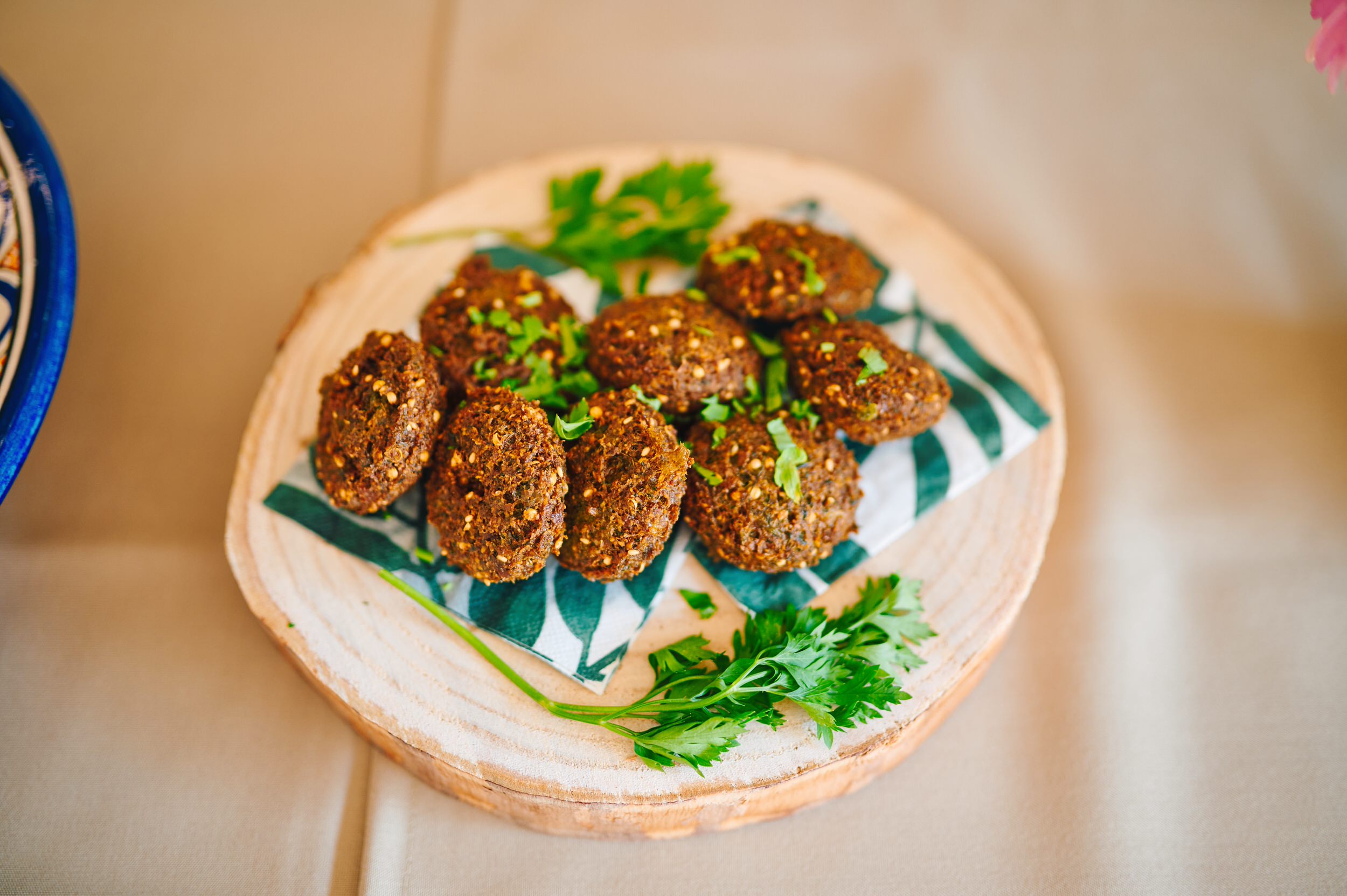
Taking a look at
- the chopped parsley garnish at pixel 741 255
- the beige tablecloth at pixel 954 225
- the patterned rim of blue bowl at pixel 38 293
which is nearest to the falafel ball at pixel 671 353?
the chopped parsley garnish at pixel 741 255

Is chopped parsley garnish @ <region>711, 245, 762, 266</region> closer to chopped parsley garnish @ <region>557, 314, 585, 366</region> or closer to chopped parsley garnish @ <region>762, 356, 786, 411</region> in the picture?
chopped parsley garnish @ <region>762, 356, 786, 411</region>

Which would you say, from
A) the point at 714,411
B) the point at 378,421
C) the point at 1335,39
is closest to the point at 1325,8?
the point at 1335,39

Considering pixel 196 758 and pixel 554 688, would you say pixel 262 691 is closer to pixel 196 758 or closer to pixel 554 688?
pixel 196 758

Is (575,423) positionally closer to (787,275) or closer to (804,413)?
(804,413)

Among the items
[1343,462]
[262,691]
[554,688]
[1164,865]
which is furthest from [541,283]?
[1343,462]

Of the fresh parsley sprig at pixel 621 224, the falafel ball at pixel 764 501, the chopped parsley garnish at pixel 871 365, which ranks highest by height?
the fresh parsley sprig at pixel 621 224

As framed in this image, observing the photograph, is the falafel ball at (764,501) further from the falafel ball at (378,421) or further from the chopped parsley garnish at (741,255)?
the falafel ball at (378,421)

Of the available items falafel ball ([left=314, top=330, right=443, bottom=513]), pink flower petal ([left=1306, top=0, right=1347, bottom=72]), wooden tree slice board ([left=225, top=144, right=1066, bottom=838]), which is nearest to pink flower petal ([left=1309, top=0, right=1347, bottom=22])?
pink flower petal ([left=1306, top=0, right=1347, bottom=72])
